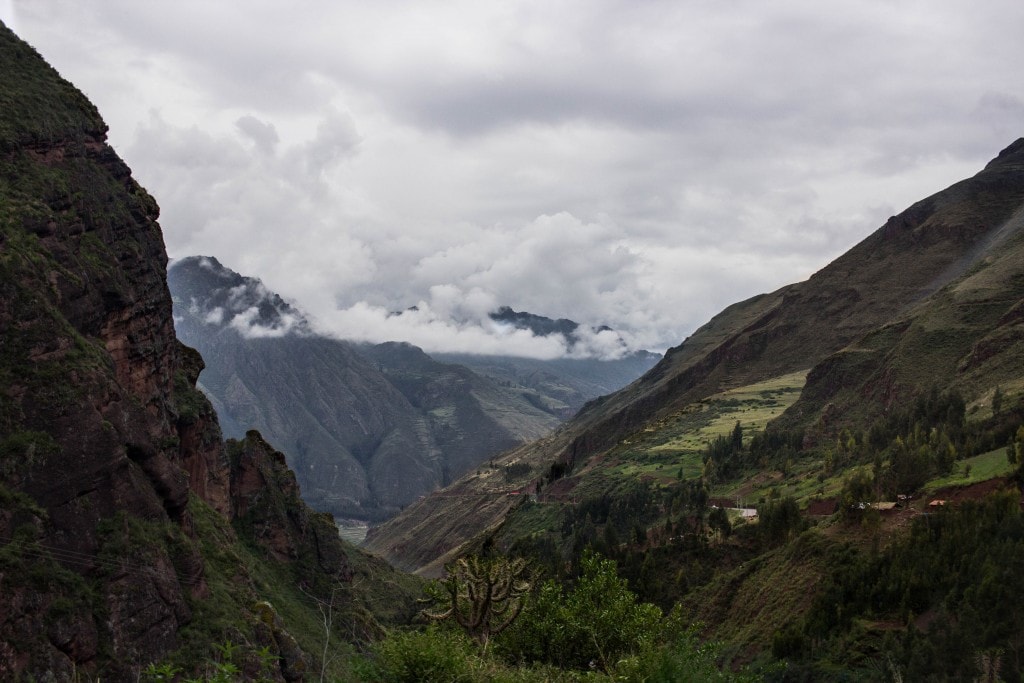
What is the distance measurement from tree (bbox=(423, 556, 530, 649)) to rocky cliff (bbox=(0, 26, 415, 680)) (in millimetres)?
22650

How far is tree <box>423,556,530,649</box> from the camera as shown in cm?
4916

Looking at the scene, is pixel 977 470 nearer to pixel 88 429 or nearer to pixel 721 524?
pixel 721 524

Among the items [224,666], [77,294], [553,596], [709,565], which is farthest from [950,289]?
[224,666]

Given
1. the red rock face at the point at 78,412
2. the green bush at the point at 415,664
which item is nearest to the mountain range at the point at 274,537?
the green bush at the point at 415,664

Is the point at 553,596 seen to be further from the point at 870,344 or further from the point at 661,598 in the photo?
the point at 870,344

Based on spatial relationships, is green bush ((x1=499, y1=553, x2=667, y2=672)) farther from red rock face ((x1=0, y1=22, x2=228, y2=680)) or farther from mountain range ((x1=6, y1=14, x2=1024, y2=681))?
red rock face ((x1=0, y1=22, x2=228, y2=680))

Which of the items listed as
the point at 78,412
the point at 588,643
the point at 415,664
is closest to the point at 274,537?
the point at 78,412

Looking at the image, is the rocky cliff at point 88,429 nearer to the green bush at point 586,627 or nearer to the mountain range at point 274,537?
the mountain range at point 274,537

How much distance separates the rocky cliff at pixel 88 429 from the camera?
57125 mm

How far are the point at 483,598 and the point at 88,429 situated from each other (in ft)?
126

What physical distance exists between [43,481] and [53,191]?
35.3m

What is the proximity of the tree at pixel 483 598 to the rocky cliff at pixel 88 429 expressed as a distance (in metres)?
22.6

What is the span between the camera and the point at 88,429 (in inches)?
2554

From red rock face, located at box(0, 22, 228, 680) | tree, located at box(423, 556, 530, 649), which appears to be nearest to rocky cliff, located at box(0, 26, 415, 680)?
red rock face, located at box(0, 22, 228, 680)
